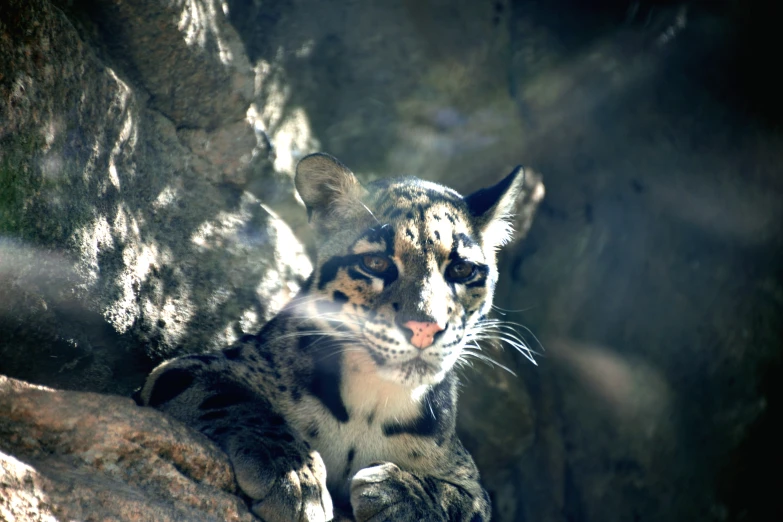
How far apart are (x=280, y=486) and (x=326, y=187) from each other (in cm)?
249

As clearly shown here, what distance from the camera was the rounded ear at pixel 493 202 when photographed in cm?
603

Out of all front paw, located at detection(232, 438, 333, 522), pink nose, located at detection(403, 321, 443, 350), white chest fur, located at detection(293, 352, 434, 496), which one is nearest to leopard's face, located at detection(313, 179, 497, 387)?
pink nose, located at detection(403, 321, 443, 350)

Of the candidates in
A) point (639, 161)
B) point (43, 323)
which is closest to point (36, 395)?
point (43, 323)

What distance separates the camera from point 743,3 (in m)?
Answer: 9.20

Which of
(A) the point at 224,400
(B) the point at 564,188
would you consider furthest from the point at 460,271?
→ (B) the point at 564,188

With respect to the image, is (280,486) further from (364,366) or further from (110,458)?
(364,366)

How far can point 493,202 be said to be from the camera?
6016mm

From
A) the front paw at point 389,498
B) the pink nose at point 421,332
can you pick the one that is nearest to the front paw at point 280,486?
the front paw at point 389,498

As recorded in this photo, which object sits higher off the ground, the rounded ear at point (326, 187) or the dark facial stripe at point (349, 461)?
the rounded ear at point (326, 187)

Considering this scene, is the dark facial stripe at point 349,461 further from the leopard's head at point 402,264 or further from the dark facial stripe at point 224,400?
the dark facial stripe at point 224,400

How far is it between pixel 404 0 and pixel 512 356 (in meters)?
4.42

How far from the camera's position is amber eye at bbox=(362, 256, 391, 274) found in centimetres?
525

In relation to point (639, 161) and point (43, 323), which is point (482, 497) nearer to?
point (43, 323)

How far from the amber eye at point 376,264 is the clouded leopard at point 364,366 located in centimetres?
1
